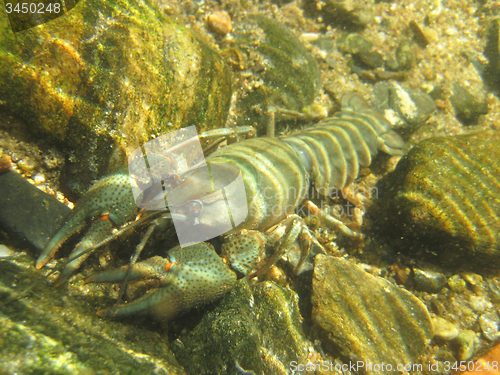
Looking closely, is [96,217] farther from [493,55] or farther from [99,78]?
[493,55]

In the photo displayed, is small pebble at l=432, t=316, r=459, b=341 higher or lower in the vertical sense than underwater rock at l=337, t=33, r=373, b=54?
lower

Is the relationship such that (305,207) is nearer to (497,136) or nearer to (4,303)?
(497,136)

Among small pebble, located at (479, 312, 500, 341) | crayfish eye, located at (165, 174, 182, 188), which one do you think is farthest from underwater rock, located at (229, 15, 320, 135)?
small pebble, located at (479, 312, 500, 341)

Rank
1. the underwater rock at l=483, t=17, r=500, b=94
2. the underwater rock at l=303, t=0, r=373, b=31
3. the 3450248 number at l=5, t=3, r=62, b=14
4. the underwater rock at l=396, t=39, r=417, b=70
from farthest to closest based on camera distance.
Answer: the underwater rock at l=483, t=17, r=500, b=94 → the underwater rock at l=396, t=39, r=417, b=70 → the underwater rock at l=303, t=0, r=373, b=31 → the 3450248 number at l=5, t=3, r=62, b=14

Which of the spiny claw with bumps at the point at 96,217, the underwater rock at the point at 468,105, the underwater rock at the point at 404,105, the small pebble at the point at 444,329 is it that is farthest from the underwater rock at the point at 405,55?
the spiny claw with bumps at the point at 96,217

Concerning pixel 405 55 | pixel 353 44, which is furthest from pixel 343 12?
pixel 405 55

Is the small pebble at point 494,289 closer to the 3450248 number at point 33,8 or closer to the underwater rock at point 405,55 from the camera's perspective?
the underwater rock at point 405,55

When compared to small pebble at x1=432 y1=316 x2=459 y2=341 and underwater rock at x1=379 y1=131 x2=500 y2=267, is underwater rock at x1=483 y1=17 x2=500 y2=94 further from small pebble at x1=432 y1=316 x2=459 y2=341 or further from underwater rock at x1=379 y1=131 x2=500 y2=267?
small pebble at x1=432 y1=316 x2=459 y2=341
